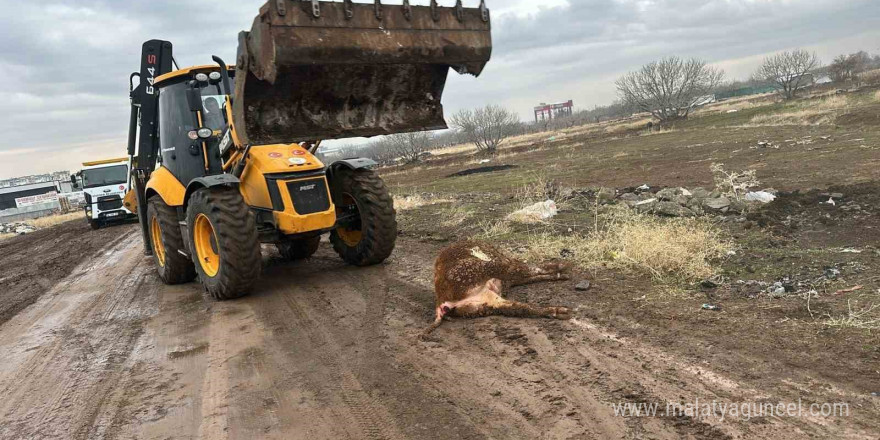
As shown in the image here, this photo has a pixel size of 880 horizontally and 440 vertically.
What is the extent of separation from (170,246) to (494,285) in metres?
4.68

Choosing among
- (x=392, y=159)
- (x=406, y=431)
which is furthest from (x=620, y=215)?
(x=392, y=159)

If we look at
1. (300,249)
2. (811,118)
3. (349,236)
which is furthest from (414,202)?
(811,118)

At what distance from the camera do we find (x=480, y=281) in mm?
5098

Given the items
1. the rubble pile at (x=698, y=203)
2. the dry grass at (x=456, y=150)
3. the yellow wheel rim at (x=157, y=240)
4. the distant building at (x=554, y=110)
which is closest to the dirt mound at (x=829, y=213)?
the rubble pile at (x=698, y=203)

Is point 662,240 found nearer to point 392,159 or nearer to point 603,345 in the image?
point 603,345

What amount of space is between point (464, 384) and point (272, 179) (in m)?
3.64

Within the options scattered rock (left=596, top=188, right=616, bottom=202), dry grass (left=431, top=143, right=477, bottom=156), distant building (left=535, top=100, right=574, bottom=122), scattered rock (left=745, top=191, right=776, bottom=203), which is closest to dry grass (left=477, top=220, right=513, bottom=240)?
scattered rock (left=596, top=188, right=616, bottom=202)

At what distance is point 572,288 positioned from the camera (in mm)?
5426

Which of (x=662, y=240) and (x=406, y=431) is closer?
(x=406, y=431)

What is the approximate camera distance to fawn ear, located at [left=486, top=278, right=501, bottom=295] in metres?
5.03

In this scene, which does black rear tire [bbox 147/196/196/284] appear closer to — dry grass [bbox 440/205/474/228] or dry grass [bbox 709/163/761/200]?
dry grass [bbox 440/205/474/228]

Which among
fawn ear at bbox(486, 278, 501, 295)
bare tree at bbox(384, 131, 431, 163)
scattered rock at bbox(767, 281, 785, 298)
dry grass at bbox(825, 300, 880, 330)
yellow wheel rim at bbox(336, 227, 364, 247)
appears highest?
bare tree at bbox(384, 131, 431, 163)

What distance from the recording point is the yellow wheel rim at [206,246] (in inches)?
257

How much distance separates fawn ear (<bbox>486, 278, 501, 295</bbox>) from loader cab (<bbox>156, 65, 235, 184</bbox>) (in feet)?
12.6
